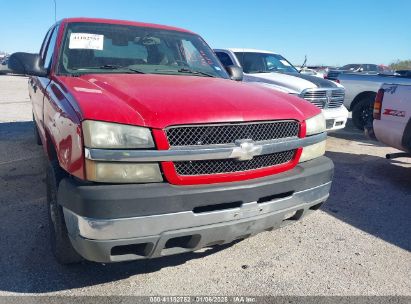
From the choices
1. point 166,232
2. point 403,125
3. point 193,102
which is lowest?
point 166,232

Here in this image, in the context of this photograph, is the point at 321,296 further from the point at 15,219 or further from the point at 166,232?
the point at 15,219

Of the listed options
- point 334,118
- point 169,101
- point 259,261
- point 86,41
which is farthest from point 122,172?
point 334,118

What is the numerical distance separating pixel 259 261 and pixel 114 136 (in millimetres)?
1642

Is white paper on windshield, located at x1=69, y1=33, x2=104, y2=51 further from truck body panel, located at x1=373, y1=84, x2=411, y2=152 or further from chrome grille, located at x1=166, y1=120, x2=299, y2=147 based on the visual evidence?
truck body panel, located at x1=373, y1=84, x2=411, y2=152

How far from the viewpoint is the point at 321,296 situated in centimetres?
268

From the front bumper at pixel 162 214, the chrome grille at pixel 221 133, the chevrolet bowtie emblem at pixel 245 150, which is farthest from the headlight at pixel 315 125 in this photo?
the chevrolet bowtie emblem at pixel 245 150

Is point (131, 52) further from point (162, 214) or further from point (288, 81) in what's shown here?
point (288, 81)

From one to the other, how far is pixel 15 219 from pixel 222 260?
2071 millimetres

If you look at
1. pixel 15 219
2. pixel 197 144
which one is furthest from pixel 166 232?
pixel 15 219

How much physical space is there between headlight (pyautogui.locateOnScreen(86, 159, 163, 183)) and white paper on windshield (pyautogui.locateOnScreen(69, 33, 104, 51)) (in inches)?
67.2

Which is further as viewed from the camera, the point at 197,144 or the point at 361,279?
the point at 361,279

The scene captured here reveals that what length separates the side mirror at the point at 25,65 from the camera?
11.1ft

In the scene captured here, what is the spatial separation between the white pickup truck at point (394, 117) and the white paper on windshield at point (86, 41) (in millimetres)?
4105

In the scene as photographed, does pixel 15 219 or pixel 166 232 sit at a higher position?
pixel 166 232
